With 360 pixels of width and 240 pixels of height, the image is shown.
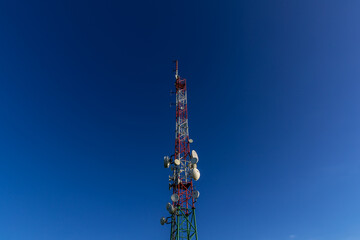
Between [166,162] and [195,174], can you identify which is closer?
[195,174]

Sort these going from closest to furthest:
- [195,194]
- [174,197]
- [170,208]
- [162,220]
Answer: [170,208]
[174,197]
[195,194]
[162,220]

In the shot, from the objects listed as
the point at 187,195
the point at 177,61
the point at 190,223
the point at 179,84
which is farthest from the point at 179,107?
the point at 190,223

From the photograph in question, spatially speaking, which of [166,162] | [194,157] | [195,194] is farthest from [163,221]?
[194,157]

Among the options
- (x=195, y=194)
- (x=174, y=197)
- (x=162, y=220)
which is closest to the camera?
(x=174, y=197)

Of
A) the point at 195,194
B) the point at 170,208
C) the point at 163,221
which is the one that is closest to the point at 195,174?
the point at 195,194

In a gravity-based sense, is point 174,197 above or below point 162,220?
above

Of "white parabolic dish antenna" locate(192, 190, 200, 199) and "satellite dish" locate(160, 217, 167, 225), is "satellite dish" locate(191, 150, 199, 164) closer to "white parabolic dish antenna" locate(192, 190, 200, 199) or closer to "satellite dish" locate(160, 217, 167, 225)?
"white parabolic dish antenna" locate(192, 190, 200, 199)

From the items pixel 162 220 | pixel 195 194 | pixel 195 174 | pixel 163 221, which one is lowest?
A: pixel 163 221

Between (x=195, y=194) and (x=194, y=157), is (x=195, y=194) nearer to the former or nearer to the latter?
(x=195, y=194)

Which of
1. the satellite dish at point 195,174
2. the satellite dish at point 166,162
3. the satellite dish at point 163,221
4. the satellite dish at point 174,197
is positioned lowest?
the satellite dish at point 163,221

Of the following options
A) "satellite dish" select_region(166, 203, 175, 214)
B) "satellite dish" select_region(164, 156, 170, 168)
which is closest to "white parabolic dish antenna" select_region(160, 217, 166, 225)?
"satellite dish" select_region(166, 203, 175, 214)

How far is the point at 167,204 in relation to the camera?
33.0m

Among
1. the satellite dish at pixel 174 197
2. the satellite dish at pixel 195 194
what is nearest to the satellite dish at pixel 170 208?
the satellite dish at pixel 174 197

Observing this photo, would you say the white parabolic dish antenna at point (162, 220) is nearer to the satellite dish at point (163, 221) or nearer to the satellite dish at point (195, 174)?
the satellite dish at point (163, 221)
